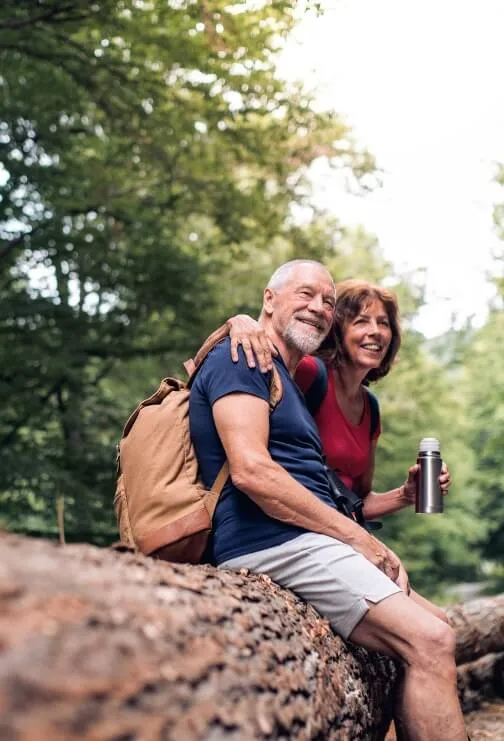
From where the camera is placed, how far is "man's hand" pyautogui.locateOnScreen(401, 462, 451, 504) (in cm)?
398

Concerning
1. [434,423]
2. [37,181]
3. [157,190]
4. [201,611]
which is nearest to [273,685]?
[201,611]

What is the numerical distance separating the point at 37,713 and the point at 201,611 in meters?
0.72

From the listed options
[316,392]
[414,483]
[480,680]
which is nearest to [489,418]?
[480,680]

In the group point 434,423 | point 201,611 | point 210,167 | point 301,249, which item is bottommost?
point 434,423

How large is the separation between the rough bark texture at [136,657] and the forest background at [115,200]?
703 cm

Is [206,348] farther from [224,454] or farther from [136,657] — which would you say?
[136,657]

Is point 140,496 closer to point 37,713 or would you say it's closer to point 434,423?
point 37,713

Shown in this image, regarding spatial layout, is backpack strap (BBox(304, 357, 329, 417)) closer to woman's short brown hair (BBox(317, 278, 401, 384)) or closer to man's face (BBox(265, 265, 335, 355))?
woman's short brown hair (BBox(317, 278, 401, 384))

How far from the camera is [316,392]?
391 centimetres

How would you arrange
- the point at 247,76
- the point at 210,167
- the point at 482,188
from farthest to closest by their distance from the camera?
1. the point at 482,188
2. the point at 210,167
3. the point at 247,76

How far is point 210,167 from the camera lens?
1169 cm

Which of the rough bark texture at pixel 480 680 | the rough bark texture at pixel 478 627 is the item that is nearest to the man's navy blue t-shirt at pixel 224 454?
the rough bark texture at pixel 478 627

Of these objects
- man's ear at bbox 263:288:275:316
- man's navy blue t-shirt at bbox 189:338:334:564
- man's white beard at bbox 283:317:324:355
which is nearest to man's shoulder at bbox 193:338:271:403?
man's navy blue t-shirt at bbox 189:338:334:564

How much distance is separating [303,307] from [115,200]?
8537 mm
